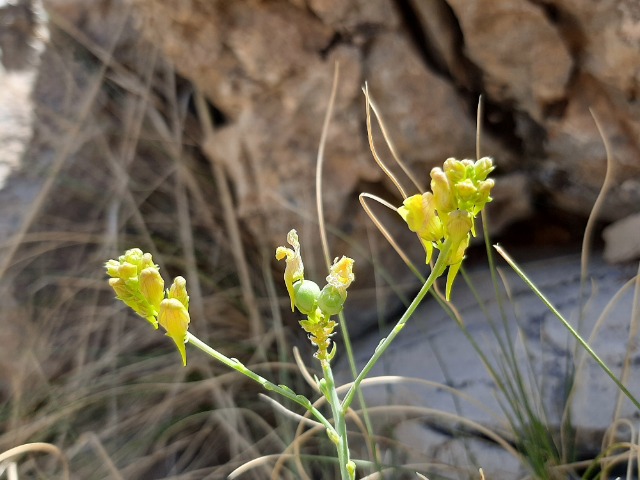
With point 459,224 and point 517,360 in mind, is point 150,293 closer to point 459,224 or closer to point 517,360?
point 459,224

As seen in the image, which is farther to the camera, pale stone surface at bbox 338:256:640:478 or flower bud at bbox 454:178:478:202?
pale stone surface at bbox 338:256:640:478

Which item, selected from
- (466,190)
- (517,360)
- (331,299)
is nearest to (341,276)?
(331,299)

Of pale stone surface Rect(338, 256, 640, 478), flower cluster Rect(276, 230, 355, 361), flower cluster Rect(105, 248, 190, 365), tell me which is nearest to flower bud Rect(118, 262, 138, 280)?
flower cluster Rect(105, 248, 190, 365)

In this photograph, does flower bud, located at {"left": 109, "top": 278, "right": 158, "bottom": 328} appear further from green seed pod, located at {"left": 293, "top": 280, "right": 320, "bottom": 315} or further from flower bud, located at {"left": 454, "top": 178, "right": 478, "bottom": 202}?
flower bud, located at {"left": 454, "top": 178, "right": 478, "bottom": 202}

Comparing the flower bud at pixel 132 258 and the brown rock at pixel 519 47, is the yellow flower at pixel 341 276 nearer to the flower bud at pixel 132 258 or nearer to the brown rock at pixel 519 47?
the flower bud at pixel 132 258

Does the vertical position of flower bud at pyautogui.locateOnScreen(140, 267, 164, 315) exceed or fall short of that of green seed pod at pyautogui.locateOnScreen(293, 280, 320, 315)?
it exceeds it

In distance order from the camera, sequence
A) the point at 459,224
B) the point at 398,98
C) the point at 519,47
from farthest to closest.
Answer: the point at 398,98, the point at 519,47, the point at 459,224

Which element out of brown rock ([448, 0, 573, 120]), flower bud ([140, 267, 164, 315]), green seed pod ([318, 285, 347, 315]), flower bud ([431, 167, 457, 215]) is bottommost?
green seed pod ([318, 285, 347, 315])

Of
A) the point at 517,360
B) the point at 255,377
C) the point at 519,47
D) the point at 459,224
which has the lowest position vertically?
the point at 517,360

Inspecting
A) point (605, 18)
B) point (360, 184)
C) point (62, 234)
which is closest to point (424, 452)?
point (360, 184)
